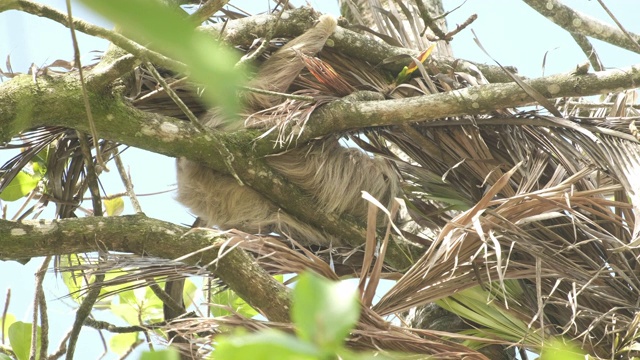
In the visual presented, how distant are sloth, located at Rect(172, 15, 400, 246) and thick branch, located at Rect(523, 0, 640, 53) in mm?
1168

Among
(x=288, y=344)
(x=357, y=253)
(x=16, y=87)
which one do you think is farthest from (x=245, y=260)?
(x=288, y=344)

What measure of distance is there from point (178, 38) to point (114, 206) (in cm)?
368

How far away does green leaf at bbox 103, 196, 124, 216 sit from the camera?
3957 millimetres

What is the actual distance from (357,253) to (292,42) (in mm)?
866

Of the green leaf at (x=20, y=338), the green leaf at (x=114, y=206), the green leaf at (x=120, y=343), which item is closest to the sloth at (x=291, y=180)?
the green leaf at (x=20, y=338)

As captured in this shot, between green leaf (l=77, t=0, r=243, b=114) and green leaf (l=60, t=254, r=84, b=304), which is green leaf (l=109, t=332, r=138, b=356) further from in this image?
green leaf (l=77, t=0, r=243, b=114)

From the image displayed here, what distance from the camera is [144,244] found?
7.02 ft

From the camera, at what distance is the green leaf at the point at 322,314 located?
1.74 ft

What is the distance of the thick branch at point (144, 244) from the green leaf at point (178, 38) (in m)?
1.58

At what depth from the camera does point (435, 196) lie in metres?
2.80

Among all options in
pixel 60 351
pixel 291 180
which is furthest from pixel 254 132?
pixel 60 351

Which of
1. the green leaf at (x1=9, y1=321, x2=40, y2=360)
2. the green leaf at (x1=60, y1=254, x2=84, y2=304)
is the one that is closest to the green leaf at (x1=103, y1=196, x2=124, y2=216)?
the green leaf at (x1=60, y1=254, x2=84, y2=304)

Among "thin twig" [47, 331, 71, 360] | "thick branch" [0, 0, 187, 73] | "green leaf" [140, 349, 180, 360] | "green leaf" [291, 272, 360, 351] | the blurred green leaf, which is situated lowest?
"thin twig" [47, 331, 71, 360]

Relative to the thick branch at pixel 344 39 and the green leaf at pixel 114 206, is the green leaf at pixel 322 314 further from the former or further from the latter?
the green leaf at pixel 114 206
